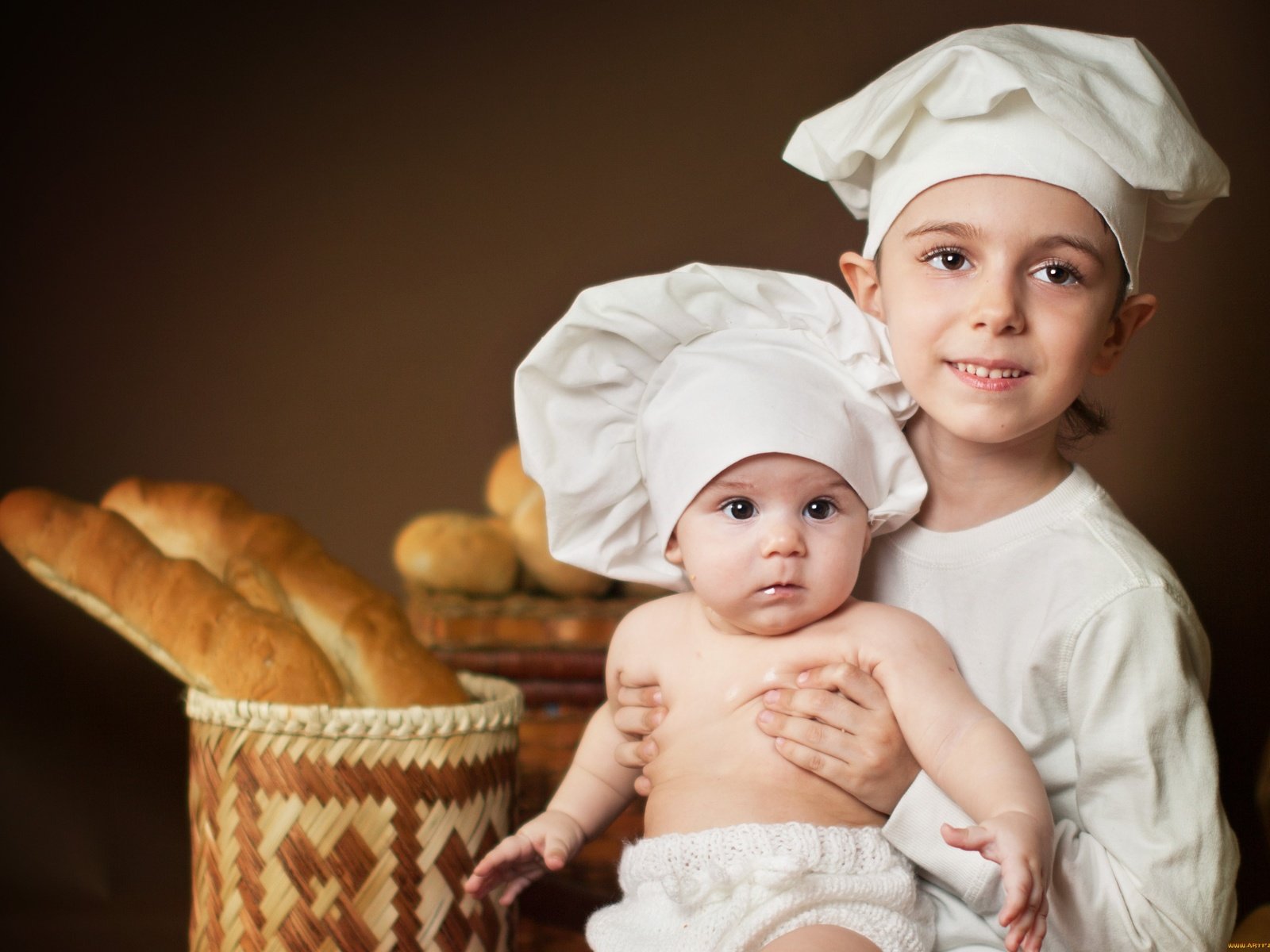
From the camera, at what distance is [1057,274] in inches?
44.6

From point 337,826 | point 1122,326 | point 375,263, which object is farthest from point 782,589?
point 375,263

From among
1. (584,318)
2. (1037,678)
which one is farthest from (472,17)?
(1037,678)

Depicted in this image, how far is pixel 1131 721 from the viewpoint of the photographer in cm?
108

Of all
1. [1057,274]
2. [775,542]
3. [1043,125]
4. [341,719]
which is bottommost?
[341,719]

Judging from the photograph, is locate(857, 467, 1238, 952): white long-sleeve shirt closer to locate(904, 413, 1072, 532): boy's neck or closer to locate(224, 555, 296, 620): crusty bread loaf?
locate(904, 413, 1072, 532): boy's neck

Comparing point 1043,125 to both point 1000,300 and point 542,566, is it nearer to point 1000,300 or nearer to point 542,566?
point 1000,300

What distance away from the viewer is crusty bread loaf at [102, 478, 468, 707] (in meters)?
1.53

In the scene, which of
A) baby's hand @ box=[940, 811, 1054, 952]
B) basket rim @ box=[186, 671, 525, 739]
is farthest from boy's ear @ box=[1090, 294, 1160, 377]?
basket rim @ box=[186, 671, 525, 739]

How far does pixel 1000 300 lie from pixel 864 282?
215 mm

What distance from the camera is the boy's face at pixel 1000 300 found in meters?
1.11

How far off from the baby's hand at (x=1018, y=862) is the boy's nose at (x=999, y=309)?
0.40 m

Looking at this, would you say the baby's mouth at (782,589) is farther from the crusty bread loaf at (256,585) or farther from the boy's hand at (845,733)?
the crusty bread loaf at (256,585)

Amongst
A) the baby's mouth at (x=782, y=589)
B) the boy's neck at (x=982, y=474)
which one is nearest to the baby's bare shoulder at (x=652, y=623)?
the baby's mouth at (x=782, y=589)

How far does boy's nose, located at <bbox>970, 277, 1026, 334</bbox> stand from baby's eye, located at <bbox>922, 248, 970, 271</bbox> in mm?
47
